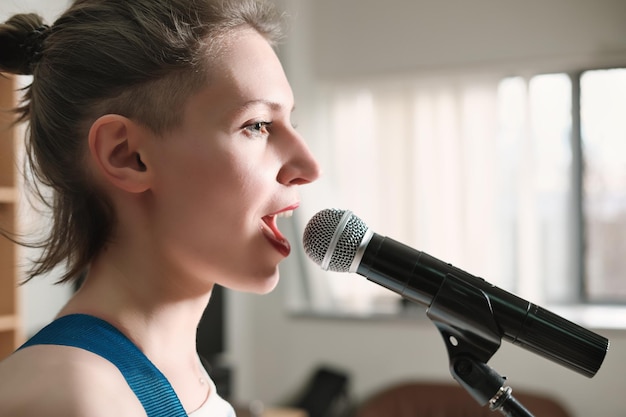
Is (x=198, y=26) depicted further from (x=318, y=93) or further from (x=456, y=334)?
(x=318, y=93)

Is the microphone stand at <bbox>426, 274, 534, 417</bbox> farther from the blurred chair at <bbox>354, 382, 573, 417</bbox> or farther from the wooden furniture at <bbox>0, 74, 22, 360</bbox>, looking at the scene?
the blurred chair at <bbox>354, 382, 573, 417</bbox>

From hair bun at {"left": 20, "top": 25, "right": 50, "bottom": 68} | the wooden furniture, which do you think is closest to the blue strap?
hair bun at {"left": 20, "top": 25, "right": 50, "bottom": 68}

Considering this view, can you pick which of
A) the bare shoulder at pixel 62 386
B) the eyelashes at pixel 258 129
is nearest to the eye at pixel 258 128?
the eyelashes at pixel 258 129

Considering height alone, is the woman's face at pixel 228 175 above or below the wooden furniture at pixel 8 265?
above

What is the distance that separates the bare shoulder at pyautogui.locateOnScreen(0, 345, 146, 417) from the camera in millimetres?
664

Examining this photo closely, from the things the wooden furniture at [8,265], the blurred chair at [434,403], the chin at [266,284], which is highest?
the chin at [266,284]

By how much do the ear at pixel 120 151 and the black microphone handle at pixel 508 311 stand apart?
0.31 metres

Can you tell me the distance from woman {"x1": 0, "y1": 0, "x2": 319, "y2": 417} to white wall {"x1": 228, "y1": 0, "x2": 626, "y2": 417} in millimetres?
2740

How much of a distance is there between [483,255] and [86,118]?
10.2 feet

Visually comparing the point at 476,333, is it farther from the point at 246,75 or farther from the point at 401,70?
the point at 401,70

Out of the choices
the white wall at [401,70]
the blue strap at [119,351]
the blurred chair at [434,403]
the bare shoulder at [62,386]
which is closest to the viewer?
the bare shoulder at [62,386]

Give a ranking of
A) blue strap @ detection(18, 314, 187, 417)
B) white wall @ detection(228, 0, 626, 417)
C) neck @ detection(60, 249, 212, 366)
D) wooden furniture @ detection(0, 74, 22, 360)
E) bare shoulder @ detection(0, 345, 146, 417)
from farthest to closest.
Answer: white wall @ detection(228, 0, 626, 417), wooden furniture @ detection(0, 74, 22, 360), neck @ detection(60, 249, 212, 366), blue strap @ detection(18, 314, 187, 417), bare shoulder @ detection(0, 345, 146, 417)

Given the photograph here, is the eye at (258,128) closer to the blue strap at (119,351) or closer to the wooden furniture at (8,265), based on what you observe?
the blue strap at (119,351)

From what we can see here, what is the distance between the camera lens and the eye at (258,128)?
2.91ft
